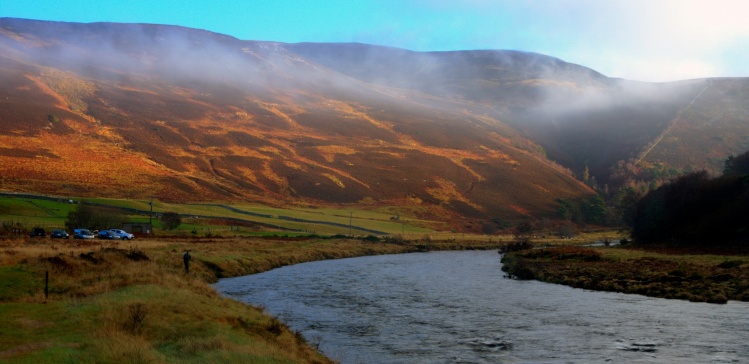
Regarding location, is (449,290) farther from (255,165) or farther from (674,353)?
(255,165)

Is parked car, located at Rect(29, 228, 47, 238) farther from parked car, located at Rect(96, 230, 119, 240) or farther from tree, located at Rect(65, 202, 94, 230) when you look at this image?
tree, located at Rect(65, 202, 94, 230)

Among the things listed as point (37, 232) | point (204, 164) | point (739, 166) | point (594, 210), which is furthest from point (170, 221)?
point (594, 210)

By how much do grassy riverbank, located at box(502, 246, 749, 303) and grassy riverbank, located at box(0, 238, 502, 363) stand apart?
1040 inches

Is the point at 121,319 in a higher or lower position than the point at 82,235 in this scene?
higher

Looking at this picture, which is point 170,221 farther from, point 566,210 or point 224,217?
point 566,210

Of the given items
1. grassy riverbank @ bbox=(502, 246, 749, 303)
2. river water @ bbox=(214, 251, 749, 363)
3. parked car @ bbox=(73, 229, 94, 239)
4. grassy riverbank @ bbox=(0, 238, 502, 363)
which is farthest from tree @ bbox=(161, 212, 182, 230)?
grassy riverbank @ bbox=(502, 246, 749, 303)

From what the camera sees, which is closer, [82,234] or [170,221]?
[82,234]

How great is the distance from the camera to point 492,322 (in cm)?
3241

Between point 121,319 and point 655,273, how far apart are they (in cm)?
3906

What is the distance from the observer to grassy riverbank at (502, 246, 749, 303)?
40.2m

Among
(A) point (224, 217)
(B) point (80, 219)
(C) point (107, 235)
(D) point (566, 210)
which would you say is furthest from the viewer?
(D) point (566, 210)

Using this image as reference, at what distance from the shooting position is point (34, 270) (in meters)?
34.7

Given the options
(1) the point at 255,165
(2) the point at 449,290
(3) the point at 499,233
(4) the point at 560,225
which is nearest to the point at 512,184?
(4) the point at 560,225

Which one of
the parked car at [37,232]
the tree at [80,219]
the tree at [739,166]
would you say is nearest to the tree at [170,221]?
the tree at [80,219]
